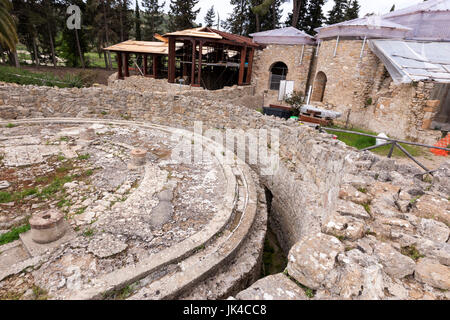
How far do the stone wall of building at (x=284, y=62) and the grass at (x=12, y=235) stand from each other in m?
16.2

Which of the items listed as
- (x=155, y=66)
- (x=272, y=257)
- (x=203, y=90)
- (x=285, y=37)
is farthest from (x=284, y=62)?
(x=272, y=257)

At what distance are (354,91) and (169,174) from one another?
11.0 metres

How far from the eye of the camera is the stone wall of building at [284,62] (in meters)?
16.9

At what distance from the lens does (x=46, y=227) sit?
3496 millimetres

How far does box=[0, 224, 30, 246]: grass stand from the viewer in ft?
12.0

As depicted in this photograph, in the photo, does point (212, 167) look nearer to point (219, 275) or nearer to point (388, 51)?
point (219, 275)

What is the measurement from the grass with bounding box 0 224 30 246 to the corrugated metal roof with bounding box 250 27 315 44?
17.9 meters

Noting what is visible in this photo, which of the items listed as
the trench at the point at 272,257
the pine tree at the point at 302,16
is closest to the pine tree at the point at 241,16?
the pine tree at the point at 302,16

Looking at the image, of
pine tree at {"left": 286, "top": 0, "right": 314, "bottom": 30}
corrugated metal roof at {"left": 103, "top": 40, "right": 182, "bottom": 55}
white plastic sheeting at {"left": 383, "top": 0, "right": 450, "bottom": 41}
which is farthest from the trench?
pine tree at {"left": 286, "top": 0, "right": 314, "bottom": 30}

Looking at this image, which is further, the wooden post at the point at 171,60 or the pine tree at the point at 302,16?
the pine tree at the point at 302,16

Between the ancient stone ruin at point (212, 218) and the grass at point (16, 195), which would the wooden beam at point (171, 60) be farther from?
the grass at point (16, 195)

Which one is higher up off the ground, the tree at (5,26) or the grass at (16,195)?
the tree at (5,26)

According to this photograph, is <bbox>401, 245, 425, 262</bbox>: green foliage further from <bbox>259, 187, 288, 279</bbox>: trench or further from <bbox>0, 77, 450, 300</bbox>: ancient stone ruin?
<bbox>259, 187, 288, 279</bbox>: trench
